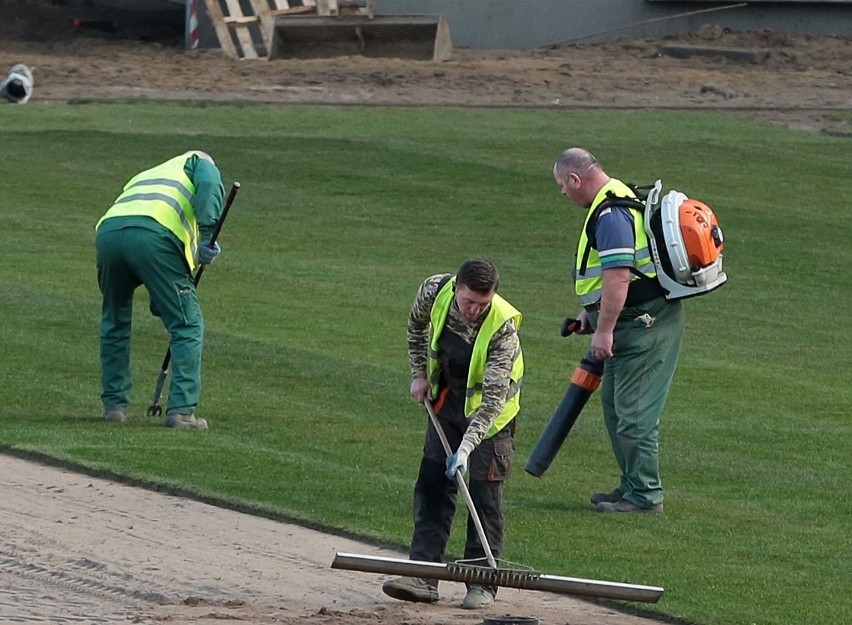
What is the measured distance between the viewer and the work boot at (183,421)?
10.7 m

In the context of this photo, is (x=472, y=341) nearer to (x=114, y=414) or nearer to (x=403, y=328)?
(x=114, y=414)

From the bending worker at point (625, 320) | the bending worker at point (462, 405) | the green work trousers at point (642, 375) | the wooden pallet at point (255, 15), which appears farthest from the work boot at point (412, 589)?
the wooden pallet at point (255, 15)

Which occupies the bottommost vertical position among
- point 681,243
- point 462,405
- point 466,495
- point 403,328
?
point 403,328

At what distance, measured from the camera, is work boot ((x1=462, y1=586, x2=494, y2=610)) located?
725 cm

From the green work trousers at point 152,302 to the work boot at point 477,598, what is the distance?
3822mm

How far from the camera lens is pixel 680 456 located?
420 inches

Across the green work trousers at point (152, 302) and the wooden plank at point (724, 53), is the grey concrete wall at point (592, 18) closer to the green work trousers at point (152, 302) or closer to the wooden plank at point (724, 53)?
the wooden plank at point (724, 53)

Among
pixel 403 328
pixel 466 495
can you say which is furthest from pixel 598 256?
pixel 403 328

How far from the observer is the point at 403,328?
1452cm

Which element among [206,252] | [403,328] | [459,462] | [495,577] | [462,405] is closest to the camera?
[495,577]

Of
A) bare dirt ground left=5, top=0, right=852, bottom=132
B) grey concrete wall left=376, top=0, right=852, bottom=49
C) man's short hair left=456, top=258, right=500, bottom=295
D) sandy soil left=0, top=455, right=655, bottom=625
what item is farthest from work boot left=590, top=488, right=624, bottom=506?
grey concrete wall left=376, top=0, right=852, bottom=49

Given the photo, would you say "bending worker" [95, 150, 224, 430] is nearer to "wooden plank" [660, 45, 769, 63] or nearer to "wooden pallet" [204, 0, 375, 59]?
"wooden pallet" [204, 0, 375, 59]

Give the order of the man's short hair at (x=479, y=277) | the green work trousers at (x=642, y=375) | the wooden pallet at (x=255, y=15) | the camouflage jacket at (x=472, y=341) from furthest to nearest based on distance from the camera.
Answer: the wooden pallet at (x=255, y=15) < the green work trousers at (x=642, y=375) < the camouflage jacket at (x=472, y=341) < the man's short hair at (x=479, y=277)

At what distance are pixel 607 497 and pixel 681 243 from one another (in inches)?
58.8
